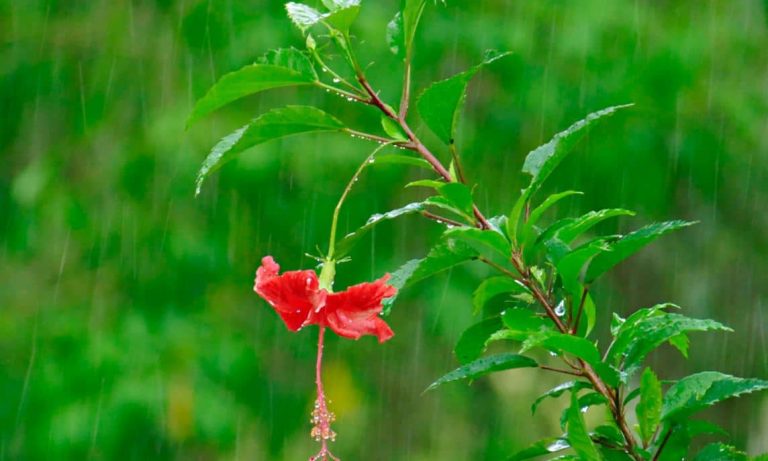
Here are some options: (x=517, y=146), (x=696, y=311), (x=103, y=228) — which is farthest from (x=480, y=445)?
(x=103, y=228)

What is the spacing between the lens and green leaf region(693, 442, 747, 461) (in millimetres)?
719

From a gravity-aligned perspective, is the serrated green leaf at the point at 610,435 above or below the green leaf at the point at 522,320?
below

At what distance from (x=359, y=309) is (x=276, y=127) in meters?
0.14

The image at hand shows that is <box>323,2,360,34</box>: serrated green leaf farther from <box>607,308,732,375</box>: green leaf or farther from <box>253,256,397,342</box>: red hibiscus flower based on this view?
<box>607,308,732,375</box>: green leaf

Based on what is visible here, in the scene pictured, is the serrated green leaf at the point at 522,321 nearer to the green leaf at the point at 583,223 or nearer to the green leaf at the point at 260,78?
the green leaf at the point at 583,223

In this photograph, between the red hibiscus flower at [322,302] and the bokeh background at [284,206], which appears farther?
the bokeh background at [284,206]

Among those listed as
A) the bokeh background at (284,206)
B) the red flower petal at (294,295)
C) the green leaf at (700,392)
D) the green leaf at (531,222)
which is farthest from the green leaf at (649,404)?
the bokeh background at (284,206)

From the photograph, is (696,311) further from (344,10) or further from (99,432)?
(344,10)

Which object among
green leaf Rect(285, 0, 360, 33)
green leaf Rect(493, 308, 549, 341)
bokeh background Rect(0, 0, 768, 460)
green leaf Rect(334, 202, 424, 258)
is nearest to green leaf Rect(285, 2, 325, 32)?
green leaf Rect(285, 0, 360, 33)

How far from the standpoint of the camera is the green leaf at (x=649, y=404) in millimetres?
738

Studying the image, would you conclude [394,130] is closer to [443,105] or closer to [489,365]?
[443,105]

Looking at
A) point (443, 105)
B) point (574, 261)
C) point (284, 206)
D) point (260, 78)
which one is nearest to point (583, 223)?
point (574, 261)

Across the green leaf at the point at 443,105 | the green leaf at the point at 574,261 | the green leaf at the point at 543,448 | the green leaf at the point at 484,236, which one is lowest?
the green leaf at the point at 543,448

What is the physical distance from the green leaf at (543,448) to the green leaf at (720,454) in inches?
3.8
